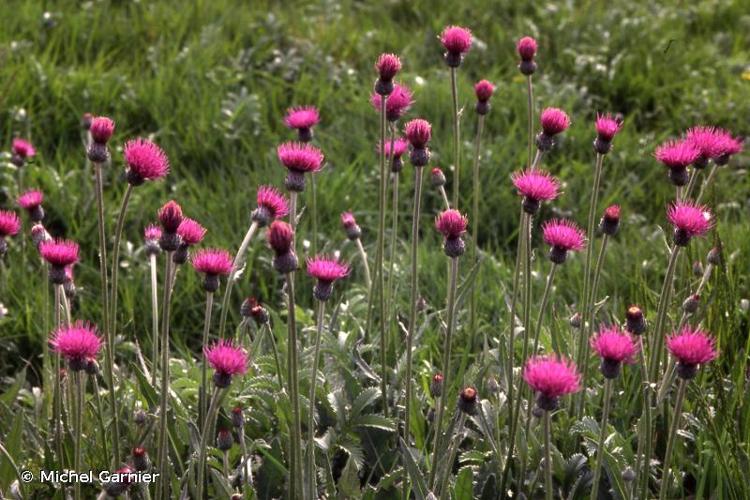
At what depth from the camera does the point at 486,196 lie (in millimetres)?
4359

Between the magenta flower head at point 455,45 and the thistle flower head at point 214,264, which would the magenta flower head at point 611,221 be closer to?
the magenta flower head at point 455,45

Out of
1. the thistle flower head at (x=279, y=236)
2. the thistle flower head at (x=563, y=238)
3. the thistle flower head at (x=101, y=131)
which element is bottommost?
the thistle flower head at (x=563, y=238)

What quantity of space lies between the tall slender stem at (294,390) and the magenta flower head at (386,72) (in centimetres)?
63

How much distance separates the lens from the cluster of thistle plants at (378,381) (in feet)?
6.79

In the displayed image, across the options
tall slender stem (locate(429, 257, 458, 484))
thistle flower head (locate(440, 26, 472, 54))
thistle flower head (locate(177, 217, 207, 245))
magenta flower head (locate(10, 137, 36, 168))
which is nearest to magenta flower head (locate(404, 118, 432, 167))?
tall slender stem (locate(429, 257, 458, 484))

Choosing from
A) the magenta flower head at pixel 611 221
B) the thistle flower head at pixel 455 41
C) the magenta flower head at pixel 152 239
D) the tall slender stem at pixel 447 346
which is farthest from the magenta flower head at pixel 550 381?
the magenta flower head at pixel 152 239

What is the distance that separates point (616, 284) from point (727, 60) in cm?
262

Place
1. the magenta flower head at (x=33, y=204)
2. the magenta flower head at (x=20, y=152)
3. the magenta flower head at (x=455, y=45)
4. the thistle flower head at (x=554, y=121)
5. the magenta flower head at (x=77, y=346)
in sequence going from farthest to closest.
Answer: the magenta flower head at (x=20, y=152)
the magenta flower head at (x=33, y=204)
the magenta flower head at (x=455, y=45)
the thistle flower head at (x=554, y=121)
the magenta flower head at (x=77, y=346)

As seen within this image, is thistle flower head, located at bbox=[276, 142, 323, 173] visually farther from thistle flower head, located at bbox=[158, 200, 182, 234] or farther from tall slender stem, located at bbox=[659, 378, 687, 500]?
tall slender stem, located at bbox=[659, 378, 687, 500]

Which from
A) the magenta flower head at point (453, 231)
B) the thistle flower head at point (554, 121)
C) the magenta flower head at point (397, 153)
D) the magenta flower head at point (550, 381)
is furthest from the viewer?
the magenta flower head at point (397, 153)

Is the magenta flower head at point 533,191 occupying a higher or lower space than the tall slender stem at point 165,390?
higher

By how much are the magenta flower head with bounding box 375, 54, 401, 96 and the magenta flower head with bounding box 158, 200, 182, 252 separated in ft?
2.09

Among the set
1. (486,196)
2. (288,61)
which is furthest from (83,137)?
(486,196)

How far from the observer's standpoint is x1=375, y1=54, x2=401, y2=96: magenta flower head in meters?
2.43
